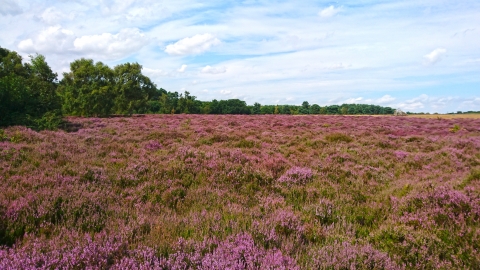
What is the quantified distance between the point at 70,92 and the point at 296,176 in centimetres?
3789

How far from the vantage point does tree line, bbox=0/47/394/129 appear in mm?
15422

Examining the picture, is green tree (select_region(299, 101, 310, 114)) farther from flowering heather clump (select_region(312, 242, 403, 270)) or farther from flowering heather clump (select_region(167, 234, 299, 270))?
flowering heather clump (select_region(167, 234, 299, 270))

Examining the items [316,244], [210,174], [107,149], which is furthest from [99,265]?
[107,149]

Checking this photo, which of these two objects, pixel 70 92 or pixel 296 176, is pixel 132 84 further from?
pixel 296 176

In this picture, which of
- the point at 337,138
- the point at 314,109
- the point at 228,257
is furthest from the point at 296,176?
the point at 314,109

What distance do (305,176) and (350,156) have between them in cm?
385

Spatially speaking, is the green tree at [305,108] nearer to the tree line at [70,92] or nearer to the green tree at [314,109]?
the green tree at [314,109]

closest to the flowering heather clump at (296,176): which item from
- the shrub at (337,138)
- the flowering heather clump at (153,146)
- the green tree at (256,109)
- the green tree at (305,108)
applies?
the flowering heather clump at (153,146)

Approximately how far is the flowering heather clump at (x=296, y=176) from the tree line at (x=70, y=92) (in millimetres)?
14702

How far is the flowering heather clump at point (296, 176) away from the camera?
6734 mm

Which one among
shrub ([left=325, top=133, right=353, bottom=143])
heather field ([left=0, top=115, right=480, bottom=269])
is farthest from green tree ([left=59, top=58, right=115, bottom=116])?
shrub ([left=325, top=133, right=353, bottom=143])

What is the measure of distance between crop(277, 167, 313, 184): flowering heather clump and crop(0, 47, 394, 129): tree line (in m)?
14.7

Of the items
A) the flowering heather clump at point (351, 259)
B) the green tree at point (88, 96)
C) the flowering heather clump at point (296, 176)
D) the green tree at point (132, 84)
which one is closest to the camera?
the flowering heather clump at point (351, 259)

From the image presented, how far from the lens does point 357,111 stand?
10788 centimetres
